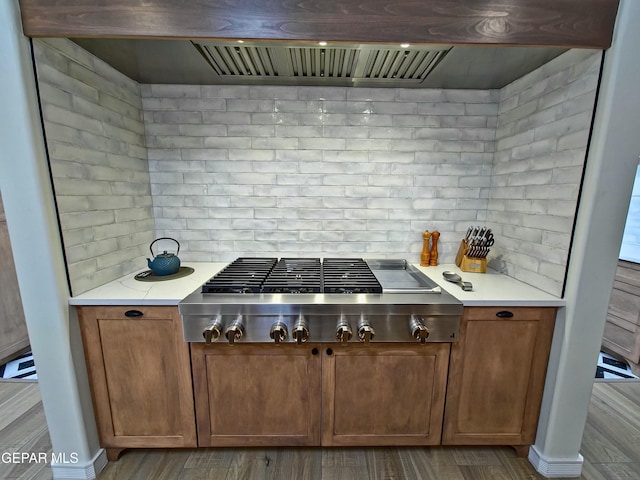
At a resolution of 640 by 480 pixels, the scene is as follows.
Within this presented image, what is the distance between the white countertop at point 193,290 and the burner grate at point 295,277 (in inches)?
16.0

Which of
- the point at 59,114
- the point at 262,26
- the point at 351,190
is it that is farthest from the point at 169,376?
the point at 262,26

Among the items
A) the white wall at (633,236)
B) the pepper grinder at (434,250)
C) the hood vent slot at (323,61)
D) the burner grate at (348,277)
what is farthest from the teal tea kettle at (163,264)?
the white wall at (633,236)

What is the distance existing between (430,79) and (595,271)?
4.35 ft

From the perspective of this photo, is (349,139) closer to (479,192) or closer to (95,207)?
(479,192)

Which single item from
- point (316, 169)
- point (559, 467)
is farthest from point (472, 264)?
point (316, 169)

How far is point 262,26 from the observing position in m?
1.07

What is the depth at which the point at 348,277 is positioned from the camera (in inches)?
58.2

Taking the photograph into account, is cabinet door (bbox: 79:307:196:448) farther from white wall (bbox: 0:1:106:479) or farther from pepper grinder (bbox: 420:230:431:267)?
pepper grinder (bbox: 420:230:431:267)

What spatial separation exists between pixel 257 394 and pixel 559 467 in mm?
1581

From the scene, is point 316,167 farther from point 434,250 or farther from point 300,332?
point 300,332

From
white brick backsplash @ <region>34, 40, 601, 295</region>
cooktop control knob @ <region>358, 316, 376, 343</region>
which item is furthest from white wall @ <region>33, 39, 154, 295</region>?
cooktop control knob @ <region>358, 316, 376, 343</region>

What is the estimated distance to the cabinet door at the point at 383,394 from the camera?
1.31 m

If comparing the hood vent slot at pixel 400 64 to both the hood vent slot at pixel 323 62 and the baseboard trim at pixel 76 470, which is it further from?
the baseboard trim at pixel 76 470

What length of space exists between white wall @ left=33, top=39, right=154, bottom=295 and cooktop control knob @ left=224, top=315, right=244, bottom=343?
752 mm
